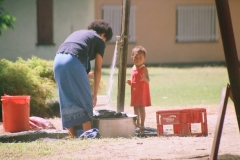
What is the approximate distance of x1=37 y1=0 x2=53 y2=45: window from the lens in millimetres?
26062

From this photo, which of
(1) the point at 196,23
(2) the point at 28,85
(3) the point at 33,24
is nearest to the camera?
(2) the point at 28,85

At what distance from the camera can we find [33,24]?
26.2m

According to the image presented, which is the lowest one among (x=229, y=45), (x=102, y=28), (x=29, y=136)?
(x=29, y=136)

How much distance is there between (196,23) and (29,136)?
73.0 ft

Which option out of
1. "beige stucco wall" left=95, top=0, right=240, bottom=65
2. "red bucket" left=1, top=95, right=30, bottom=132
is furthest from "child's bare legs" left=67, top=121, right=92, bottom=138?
"beige stucco wall" left=95, top=0, right=240, bottom=65

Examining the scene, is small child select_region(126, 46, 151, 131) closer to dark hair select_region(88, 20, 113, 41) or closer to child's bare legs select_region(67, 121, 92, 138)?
dark hair select_region(88, 20, 113, 41)

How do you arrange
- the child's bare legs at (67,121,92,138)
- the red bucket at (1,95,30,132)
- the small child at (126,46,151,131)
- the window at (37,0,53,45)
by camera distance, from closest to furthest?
the child's bare legs at (67,121,92,138)
the red bucket at (1,95,30,132)
the small child at (126,46,151,131)
the window at (37,0,53,45)

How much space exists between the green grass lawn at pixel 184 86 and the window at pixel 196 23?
4333 millimetres

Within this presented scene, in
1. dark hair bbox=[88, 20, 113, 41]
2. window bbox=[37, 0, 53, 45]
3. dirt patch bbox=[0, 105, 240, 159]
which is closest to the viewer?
dirt patch bbox=[0, 105, 240, 159]

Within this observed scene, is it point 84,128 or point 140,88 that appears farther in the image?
point 140,88

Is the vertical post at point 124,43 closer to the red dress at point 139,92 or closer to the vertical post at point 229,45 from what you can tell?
the red dress at point 139,92

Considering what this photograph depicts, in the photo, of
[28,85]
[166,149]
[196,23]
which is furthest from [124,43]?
[196,23]

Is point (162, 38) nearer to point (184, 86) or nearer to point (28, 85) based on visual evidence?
point (184, 86)

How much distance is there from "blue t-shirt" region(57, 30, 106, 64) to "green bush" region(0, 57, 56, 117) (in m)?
2.75
